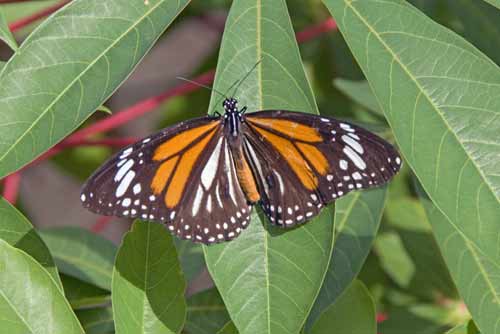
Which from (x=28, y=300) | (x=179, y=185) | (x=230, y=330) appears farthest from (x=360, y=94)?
(x=28, y=300)

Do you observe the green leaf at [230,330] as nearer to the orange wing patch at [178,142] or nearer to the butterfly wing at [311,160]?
the butterfly wing at [311,160]

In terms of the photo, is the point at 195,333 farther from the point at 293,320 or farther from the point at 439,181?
the point at 439,181

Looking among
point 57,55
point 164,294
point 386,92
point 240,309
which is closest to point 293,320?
point 240,309

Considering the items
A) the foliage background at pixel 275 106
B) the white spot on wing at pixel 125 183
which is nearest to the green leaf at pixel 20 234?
the foliage background at pixel 275 106

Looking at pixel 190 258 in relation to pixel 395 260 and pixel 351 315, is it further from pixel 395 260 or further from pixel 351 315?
pixel 395 260

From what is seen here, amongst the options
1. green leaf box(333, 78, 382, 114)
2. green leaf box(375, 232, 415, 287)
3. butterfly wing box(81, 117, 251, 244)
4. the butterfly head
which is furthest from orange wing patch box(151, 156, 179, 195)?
green leaf box(375, 232, 415, 287)
